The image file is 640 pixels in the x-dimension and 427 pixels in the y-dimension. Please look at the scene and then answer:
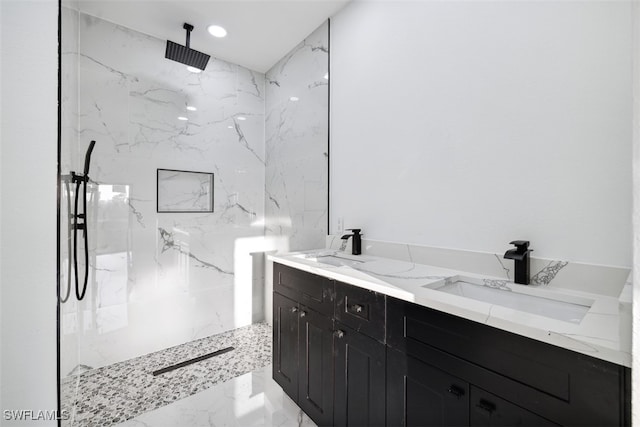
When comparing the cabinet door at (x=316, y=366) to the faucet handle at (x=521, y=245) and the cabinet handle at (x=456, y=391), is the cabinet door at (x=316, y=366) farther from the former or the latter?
the faucet handle at (x=521, y=245)

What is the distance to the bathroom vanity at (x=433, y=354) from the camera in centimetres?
74

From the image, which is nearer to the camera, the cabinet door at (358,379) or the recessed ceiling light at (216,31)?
the cabinet door at (358,379)

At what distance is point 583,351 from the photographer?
0.71 metres

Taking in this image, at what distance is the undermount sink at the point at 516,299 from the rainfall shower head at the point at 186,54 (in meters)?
2.64

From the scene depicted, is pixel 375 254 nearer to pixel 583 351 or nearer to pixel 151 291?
pixel 583 351

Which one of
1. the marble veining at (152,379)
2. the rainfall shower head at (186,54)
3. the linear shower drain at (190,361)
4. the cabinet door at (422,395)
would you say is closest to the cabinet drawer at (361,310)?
the cabinet door at (422,395)

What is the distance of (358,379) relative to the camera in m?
1.36

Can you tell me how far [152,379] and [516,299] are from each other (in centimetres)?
250

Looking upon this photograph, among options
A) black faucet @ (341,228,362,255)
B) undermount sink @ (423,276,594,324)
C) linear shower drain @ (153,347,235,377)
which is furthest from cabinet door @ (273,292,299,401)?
undermount sink @ (423,276,594,324)

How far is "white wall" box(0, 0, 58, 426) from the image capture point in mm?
879

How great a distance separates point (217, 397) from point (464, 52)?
2.64 metres

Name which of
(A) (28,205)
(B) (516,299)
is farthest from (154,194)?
(B) (516,299)

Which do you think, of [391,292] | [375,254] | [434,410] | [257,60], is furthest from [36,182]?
[257,60]

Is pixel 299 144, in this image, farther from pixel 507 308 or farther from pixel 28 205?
pixel 507 308
